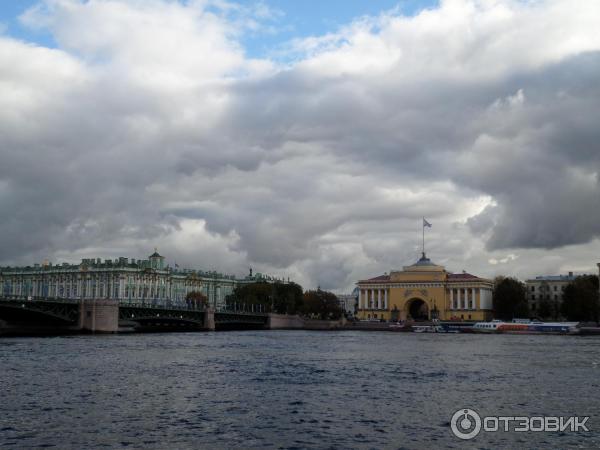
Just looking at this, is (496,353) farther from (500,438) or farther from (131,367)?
(500,438)

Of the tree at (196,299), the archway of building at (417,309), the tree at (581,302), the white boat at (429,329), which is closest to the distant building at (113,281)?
the tree at (196,299)

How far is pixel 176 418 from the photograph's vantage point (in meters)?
21.8

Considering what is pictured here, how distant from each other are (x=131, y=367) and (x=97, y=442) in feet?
61.5

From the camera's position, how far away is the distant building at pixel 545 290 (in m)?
134

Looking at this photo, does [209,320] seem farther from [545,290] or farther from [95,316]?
[545,290]

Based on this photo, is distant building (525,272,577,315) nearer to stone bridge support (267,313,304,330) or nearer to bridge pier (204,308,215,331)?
stone bridge support (267,313,304,330)

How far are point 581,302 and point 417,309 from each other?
103ft

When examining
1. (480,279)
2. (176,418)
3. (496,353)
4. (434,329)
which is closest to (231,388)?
(176,418)

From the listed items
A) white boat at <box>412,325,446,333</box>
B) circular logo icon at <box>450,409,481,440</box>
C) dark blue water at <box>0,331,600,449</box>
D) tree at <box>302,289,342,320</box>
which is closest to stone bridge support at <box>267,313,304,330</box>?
tree at <box>302,289,342,320</box>

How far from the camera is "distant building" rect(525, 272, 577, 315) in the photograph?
441 feet

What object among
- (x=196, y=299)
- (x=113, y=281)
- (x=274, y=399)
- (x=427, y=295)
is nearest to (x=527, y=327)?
(x=427, y=295)

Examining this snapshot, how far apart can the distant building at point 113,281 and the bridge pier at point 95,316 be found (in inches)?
1894

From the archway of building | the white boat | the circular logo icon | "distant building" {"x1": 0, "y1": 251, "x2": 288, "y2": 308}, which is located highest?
"distant building" {"x1": 0, "y1": 251, "x2": 288, "y2": 308}

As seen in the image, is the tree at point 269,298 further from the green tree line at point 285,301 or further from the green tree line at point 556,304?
the green tree line at point 556,304
